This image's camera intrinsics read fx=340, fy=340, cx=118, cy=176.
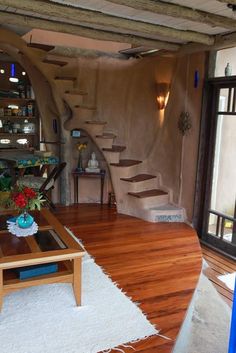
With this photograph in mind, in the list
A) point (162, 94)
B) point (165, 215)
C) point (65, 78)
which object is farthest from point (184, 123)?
point (65, 78)

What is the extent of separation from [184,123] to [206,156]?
1.99ft

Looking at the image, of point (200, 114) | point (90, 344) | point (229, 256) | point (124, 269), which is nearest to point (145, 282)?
point (124, 269)

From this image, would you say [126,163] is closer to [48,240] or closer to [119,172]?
[119,172]

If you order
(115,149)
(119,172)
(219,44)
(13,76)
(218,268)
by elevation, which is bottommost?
(218,268)

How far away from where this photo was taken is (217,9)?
3.38 metres

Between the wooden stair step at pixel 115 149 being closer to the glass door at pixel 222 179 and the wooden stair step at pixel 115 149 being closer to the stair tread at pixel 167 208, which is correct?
the stair tread at pixel 167 208

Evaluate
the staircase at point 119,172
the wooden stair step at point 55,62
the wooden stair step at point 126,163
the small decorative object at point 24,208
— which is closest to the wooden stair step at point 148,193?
the staircase at point 119,172

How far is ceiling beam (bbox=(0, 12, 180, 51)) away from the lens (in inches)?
153

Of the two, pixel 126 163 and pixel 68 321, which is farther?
pixel 126 163

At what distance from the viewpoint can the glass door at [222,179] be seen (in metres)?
4.32

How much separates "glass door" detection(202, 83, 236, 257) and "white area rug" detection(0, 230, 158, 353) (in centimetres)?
196

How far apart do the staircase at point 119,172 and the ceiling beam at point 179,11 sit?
2299 mm

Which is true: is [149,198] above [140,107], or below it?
below

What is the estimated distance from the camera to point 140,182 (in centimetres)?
543
